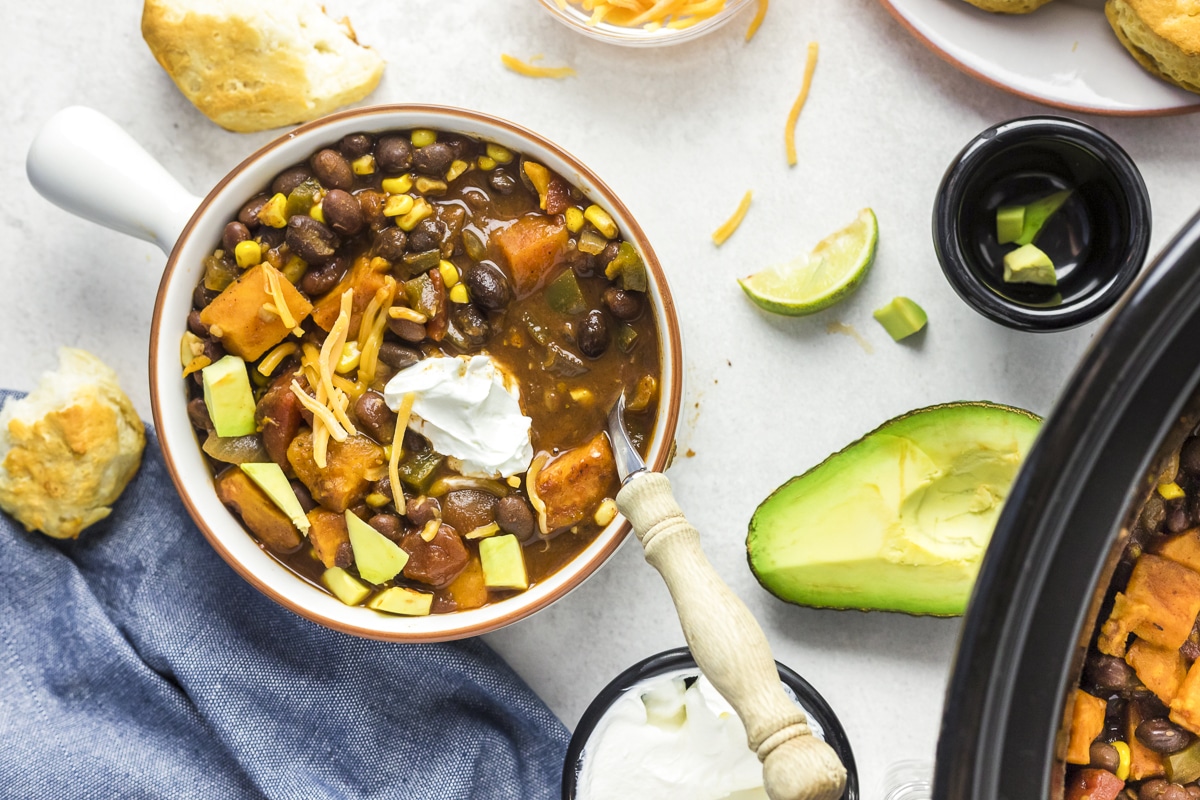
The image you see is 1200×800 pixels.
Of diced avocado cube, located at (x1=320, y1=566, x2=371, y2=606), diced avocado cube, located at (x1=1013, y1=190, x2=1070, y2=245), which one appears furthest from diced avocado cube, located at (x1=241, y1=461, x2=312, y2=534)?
diced avocado cube, located at (x1=1013, y1=190, x2=1070, y2=245)

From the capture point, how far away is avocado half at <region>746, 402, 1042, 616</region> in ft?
7.86

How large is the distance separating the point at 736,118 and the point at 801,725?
1.63m

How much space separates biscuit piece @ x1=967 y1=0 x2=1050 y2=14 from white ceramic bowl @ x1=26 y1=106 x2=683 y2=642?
1059 millimetres

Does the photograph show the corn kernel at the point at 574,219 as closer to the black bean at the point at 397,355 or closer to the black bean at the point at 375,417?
the black bean at the point at 397,355

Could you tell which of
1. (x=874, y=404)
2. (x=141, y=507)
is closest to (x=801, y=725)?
(x=874, y=404)

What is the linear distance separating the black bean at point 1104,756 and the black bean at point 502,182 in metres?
1.75

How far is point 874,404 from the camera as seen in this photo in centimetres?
271

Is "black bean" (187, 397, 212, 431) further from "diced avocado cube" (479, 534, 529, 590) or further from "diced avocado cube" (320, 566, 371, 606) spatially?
"diced avocado cube" (479, 534, 529, 590)

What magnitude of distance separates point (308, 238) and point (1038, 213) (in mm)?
1841

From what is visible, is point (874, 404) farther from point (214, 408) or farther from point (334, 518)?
point (214, 408)

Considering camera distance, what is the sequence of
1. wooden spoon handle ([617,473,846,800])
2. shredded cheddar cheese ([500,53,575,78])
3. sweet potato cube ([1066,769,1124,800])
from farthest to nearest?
1. shredded cheddar cheese ([500,53,575,78])
2. sweet potato cube ([1066,769,1124,800])
3. wooden spoon handle ([617,473,846,800])

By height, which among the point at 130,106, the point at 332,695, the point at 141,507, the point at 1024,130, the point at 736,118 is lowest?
the point at 332,695

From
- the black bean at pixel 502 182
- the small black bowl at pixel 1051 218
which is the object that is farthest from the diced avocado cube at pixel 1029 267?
the black bean at pixel 502 182

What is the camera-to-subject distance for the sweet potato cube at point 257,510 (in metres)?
2.48
